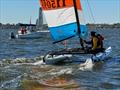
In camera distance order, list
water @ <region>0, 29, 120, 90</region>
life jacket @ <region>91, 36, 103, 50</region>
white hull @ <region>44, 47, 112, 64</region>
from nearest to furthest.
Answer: water @ <region>0, 29, 120, 90</region>, white hull @ <region>44, 47, 112, 64</region>, life jacket @ <region>91, 36, 103, 50</region>

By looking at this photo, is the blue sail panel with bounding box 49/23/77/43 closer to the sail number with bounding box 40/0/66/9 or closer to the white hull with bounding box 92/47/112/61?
the sail number with bounding box 40/0/66/9

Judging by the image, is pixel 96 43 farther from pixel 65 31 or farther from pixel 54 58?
pixel 54 58

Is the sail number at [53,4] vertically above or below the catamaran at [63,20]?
above

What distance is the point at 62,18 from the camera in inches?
826

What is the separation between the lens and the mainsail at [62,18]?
20828mm

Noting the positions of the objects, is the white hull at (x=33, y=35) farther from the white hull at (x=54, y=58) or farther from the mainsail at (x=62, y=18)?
the mainsail at (x=62, y=18)

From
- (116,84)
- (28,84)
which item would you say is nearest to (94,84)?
(116,84)

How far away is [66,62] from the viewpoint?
2103 centimetres

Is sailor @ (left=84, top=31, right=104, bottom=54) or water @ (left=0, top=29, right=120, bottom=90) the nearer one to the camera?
water @ (left=0, top=29, right=120, bottom=90)

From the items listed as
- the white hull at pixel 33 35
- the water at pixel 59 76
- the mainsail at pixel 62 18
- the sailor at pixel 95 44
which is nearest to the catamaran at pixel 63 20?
the mainsail at pixel 62 18

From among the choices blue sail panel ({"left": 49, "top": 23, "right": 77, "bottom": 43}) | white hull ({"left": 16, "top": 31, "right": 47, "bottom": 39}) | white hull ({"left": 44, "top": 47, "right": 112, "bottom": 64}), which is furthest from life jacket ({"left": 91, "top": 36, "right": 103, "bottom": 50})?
white hull ({"left": 16, "top": 31, "right": 47, "bottom": 39})

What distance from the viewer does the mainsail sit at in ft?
68.3

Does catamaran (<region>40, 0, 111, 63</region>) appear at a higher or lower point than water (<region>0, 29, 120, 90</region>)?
higher

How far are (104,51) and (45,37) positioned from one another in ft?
116
